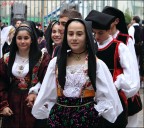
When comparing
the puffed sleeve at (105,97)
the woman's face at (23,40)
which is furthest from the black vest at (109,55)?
the puffed sleeve at (105,97)

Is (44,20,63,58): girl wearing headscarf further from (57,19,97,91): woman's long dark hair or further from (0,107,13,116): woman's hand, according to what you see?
(57,19,97,91): woman's long dark hair

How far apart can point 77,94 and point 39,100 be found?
1.07 ft

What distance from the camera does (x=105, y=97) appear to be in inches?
146

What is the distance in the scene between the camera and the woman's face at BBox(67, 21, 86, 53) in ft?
12.2

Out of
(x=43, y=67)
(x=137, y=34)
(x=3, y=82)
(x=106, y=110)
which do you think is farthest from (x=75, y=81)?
(x=137, y=34)

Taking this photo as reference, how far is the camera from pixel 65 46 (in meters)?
3.82

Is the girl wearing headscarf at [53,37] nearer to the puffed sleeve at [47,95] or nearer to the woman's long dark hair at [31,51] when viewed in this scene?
the woman's long dark hair at [31,51]

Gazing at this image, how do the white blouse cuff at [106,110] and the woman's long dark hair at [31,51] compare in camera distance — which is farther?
the woman's long dark hair at [31,51]

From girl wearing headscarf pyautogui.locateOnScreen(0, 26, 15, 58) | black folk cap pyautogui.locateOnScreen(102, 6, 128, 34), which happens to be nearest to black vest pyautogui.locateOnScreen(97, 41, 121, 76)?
black folk cap pyautogui.locateOnScreen(102, 6, 128, 34)

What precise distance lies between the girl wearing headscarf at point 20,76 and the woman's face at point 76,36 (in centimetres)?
112

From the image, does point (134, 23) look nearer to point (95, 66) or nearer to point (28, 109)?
point (28, 109)

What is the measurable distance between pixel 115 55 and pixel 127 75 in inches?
9.8

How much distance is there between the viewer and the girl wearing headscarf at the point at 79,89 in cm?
370

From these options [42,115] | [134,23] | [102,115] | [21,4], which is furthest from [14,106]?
[134,23]
